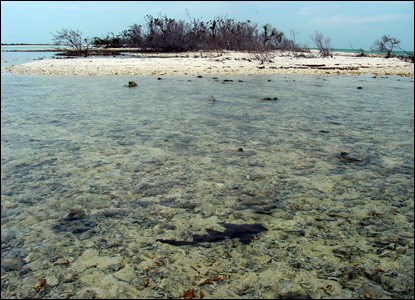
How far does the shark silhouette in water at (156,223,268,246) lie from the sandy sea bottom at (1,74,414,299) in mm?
78

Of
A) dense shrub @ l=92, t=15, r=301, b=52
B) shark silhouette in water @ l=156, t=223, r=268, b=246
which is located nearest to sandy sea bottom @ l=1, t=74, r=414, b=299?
A: shark silhouette in water @ l=156, t=223, r=268, b=246

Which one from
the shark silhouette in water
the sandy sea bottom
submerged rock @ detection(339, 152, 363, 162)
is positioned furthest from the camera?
submerged rock @ detection(339, 152, 363, 162)

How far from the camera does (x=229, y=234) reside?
411cm

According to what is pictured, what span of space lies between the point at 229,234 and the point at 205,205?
0.85 m

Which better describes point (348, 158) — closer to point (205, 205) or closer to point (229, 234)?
point (205, 205)

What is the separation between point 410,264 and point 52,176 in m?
5.15

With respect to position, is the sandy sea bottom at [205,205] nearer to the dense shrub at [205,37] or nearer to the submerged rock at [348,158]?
the submerged rock at [348,158]

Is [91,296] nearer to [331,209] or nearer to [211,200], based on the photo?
[211,200]

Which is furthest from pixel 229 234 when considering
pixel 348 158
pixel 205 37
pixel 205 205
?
pixel 205 37

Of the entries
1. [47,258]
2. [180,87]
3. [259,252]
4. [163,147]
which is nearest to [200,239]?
[259,252]

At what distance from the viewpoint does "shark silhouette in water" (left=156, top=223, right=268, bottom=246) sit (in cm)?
395

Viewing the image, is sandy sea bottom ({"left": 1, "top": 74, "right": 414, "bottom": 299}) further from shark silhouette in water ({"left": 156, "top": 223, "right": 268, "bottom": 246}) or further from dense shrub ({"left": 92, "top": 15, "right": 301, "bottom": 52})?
dense shrub ({"left": 92, "top": 15, "right": 301, "bottom": 52})

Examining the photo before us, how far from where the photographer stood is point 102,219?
4.46 m

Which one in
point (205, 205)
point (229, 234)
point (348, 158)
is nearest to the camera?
point (229, 234)
